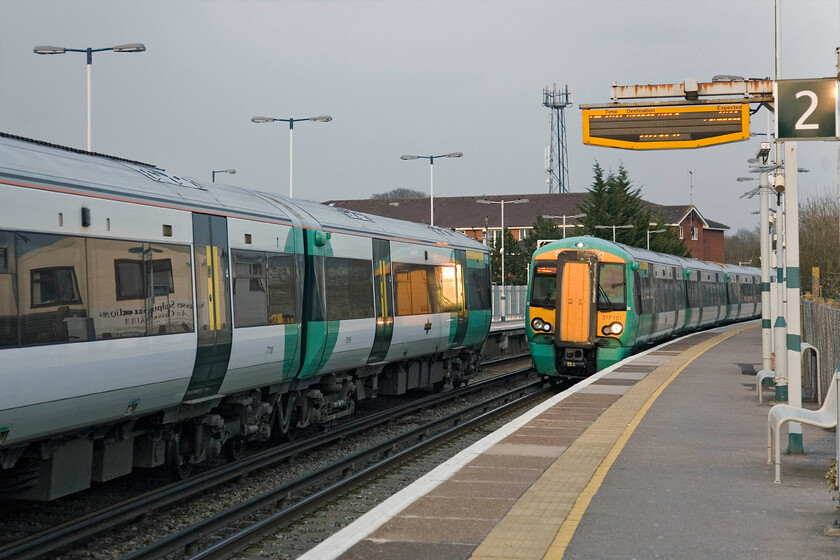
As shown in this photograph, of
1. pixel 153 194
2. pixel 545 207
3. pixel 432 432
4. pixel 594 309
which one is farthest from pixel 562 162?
pixel 153 194

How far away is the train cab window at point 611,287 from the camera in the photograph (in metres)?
22.4

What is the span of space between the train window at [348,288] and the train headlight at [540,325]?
7.27 m

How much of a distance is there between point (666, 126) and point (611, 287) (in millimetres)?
5539

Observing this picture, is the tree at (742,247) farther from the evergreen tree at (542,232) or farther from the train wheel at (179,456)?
the train wheel at (179,456)

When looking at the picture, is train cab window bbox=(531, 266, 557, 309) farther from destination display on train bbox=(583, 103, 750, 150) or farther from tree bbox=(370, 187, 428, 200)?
tree bbox=(370, 187, 428, 200)

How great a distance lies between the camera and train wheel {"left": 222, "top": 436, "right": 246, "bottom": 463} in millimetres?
12844

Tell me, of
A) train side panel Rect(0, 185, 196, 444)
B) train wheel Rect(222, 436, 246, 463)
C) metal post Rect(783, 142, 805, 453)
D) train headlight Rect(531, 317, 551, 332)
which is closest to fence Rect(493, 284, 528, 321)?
train headlight Rect(531, 317, 551, 332)

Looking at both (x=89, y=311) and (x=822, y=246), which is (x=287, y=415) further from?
(x=822, y=246)

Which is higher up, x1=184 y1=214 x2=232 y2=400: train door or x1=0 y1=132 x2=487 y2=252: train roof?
x1=0 y1=132 x2=487 y2=252: train roof

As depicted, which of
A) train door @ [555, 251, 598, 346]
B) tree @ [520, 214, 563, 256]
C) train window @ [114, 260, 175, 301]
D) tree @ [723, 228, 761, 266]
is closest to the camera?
train window @ [114, 260, 175, 301]

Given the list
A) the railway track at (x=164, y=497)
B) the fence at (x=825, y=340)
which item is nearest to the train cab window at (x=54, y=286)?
the railway track at (x=164, y=497)

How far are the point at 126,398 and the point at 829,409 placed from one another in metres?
6.32

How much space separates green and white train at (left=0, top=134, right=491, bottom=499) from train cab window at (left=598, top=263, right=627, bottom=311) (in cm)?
674

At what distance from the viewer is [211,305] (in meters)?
11.1
